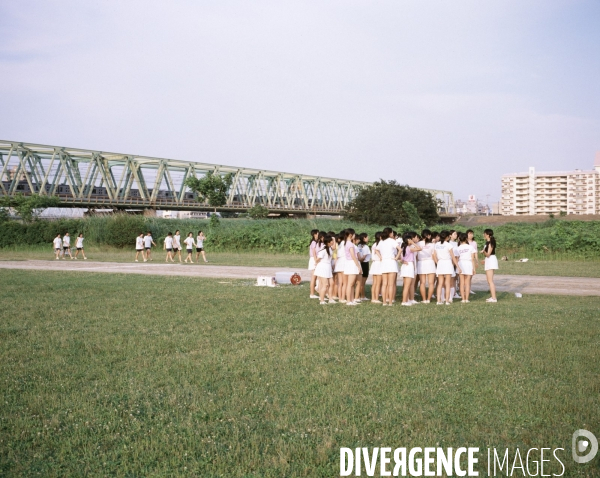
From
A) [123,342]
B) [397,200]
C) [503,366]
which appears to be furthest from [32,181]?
[503,366]

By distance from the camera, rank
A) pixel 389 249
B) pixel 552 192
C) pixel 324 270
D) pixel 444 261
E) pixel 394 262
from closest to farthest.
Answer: pixel 394 262
pixel 389 249
pixel 324 270
pixel 444 261
pixel 552 192

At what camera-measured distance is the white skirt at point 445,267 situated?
13.7 m

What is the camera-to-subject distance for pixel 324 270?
13656 millimetres

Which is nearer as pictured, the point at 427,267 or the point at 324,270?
the point at 324,270

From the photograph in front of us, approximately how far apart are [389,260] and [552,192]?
163 metres

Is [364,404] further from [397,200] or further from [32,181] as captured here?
[32,181]

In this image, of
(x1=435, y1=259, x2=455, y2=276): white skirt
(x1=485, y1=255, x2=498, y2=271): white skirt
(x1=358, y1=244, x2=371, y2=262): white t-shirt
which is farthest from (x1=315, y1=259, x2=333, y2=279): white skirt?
(x1=485, y1=255, x2=498, y2=271): white skirt

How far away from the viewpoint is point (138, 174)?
239ft

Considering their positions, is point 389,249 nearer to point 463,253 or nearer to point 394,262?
point 394,262

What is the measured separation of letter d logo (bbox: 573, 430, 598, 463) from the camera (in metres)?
4.66

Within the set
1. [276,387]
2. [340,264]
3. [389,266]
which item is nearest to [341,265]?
[340,264]

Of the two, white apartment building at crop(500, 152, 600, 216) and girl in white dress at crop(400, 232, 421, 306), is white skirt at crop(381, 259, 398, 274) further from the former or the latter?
white apartment building at crop(500, 152, 600, 216)

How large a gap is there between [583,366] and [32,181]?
63853 mm

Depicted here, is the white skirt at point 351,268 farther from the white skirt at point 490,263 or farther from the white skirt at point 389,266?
the white skirt at point 490,263
